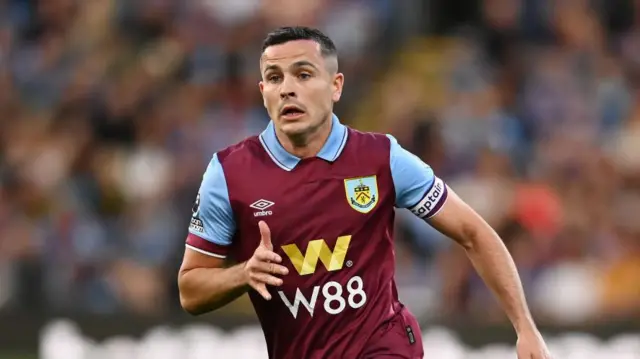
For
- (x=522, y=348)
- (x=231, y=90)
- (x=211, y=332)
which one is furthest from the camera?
(x=231, y=90)

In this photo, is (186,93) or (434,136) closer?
(434,136)

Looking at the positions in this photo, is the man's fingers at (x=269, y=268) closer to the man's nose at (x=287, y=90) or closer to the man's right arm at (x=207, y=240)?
the man's right arm at (x=207, y=240)

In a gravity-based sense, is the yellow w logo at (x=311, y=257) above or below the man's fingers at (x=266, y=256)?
below

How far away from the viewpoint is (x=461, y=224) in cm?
609

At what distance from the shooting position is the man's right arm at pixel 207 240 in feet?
19.5

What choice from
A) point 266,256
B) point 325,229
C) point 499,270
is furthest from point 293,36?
point 499,270

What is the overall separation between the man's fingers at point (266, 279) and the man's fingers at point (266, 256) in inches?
2.5

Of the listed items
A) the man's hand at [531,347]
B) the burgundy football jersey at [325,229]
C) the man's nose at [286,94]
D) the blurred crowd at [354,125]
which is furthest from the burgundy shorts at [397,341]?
the blurred crowd at [354,125]

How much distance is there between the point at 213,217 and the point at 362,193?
2.17 ft

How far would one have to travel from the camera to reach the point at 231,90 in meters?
13.1

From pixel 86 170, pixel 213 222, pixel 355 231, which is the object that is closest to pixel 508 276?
pixel 355 231

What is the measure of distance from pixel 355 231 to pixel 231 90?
23.8 ft

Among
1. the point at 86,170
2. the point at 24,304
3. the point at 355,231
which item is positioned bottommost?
the point at 24,304

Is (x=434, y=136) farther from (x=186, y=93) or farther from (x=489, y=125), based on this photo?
(x=186, y=93)
